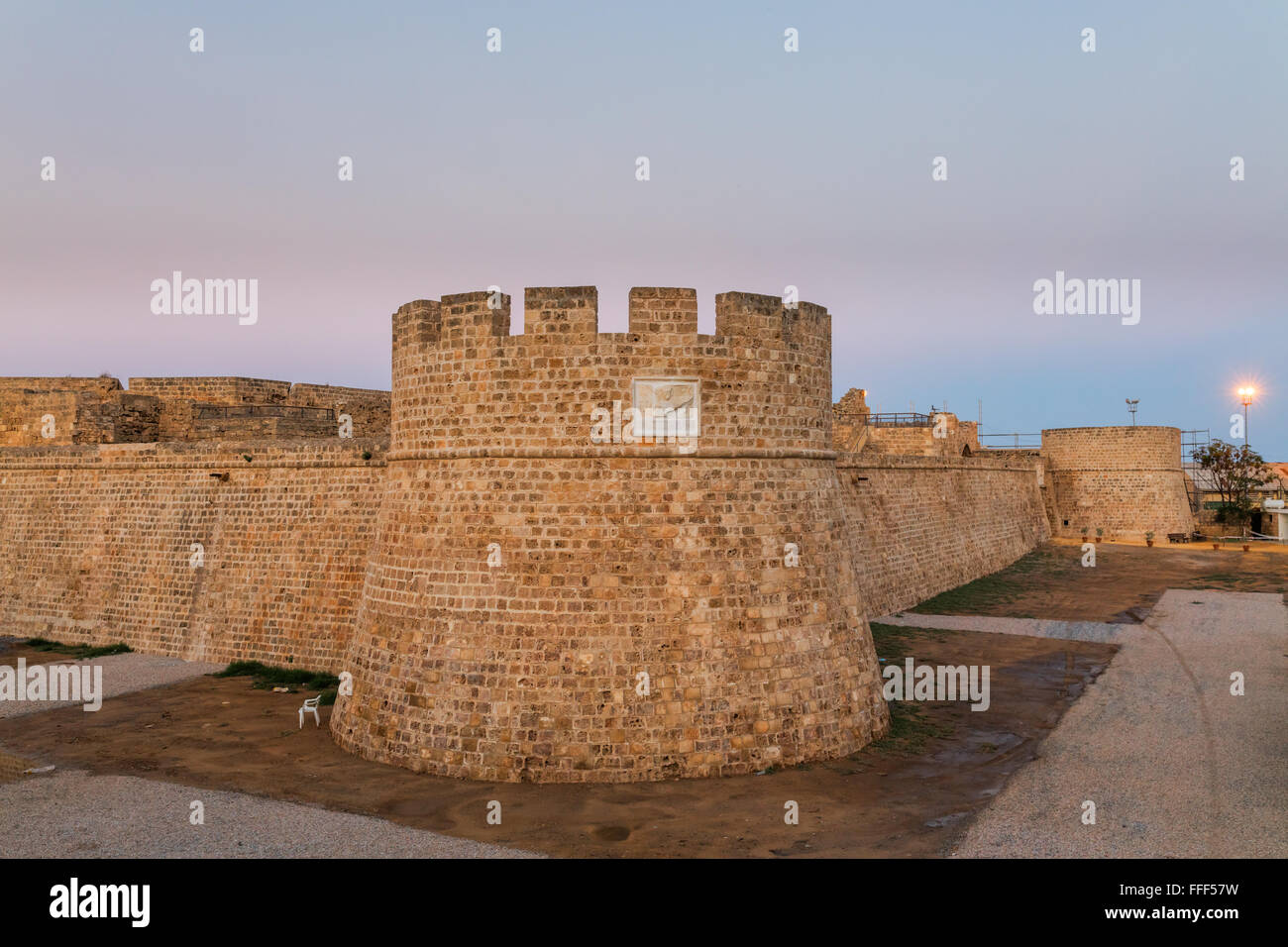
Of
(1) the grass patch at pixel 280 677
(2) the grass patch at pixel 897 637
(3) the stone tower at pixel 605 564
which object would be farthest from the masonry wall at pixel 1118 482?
(1) the grass patch at pixel 280 677

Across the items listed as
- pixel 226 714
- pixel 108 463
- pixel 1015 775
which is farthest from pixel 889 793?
pixel 108 463

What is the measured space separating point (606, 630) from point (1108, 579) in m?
25.8

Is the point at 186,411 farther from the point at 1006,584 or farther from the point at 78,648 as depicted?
the point at 1006,584

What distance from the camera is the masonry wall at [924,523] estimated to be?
A: 74.4ft

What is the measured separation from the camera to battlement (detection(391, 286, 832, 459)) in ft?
36.7

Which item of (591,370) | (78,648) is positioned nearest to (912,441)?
(591,370)

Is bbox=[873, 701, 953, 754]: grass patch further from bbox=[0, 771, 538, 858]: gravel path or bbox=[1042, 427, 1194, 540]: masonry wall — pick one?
bbox=[1042, 427, 1194, 540]: masonry wall

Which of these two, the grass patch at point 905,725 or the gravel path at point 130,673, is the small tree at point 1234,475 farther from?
the gravel path at point 130,673

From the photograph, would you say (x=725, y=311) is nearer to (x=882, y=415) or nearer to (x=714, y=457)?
(x=714, y=457)

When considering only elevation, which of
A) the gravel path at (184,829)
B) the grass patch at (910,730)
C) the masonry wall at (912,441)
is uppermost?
the masonry wall at (912,441)

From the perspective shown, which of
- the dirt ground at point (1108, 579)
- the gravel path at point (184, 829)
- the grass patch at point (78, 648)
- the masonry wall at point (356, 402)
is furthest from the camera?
the masonry wall at point (356, 402)

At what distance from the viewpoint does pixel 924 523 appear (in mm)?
26250

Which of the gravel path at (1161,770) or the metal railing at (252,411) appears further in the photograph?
the metal railing at (252,411)

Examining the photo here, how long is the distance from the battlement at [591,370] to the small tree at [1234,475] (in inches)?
1597
